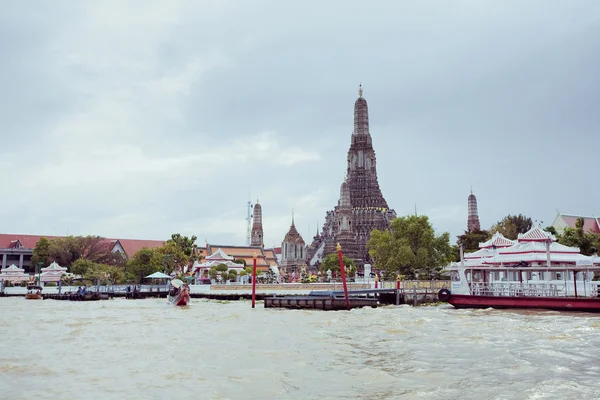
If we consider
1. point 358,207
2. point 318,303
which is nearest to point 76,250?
point 358,207

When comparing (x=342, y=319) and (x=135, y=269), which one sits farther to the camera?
(x=135, y=269)

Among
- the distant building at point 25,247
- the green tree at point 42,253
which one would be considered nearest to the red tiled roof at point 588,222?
the distant building at point 25,247

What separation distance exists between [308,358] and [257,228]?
89.6 metres

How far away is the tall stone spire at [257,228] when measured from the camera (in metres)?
104

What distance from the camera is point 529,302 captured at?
99.3 ft

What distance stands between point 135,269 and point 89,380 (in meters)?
52.6

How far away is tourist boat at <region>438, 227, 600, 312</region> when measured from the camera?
29.7 m

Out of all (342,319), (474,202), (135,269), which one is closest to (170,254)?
(135,269)

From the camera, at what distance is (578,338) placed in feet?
63.0

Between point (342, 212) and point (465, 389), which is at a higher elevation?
point (342, 212)

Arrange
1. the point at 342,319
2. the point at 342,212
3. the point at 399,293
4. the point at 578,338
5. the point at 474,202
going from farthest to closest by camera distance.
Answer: the point at 474,202
the point at 342,212
the point at 399,293
the point at 342,319
the point at 578,338

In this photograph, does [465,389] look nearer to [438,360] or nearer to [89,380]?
[438,360]

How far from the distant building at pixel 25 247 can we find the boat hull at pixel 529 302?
53.6 m

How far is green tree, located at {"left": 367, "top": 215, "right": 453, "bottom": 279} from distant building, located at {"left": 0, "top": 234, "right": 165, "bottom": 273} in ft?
129
